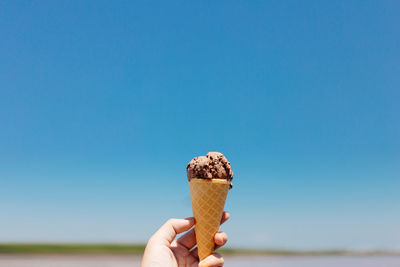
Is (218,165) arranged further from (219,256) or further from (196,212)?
(219,256)

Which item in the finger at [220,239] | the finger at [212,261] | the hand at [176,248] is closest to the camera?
the hand at [176,248]

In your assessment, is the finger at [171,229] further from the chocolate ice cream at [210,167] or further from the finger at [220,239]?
the chocolate ice cream at [210,167]

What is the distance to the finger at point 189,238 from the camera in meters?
4.39

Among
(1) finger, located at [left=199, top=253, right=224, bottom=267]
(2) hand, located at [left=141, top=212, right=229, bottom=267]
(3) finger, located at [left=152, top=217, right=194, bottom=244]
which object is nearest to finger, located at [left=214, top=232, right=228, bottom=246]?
(2) hand, located at [left=141, top=212, right=229, bottom=267]

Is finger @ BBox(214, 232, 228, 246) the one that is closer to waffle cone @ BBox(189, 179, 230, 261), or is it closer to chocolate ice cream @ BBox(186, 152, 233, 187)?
waffle cone @ BBox(189, 179, 230, 261)

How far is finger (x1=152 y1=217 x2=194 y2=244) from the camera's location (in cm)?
408

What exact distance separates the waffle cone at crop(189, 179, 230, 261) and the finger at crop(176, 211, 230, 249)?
0.15 metres

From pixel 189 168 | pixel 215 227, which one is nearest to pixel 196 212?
pixel 215 227

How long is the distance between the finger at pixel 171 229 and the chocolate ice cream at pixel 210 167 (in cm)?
63

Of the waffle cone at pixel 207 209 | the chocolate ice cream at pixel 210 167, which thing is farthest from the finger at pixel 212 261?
the chocolate ice cream at pixel 210 167

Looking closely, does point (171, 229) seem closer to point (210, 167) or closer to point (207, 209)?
point (207, 209)

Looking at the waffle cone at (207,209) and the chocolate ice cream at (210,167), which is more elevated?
the chocolate ice cream at (210,167)

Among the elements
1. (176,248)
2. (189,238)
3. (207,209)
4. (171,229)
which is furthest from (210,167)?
(176,248)

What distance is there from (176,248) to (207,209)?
0.70 metres
